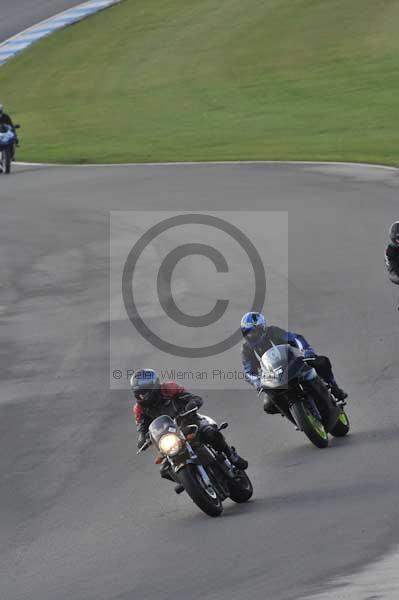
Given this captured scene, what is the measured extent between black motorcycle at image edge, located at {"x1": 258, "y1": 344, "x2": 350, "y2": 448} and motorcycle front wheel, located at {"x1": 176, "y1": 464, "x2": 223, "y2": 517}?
1.90 m

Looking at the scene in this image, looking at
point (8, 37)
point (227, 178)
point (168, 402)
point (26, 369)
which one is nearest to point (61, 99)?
point (8, 37)

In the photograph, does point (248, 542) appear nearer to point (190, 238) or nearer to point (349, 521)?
point (349, 521)

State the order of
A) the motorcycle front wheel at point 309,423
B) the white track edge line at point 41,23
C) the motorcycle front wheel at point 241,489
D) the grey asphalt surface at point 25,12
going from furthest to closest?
the grey asphalt surface at point 25,12, the white track edge line at point 41,23, the motorcycle front wheel at point 309,423, the motorcycle front wheel at point 241,489

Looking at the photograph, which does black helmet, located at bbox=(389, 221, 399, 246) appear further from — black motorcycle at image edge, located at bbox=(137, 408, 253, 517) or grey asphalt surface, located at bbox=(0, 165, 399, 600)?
black motorcycle at image edge, located at bbox=(137, 408, 253, 517)

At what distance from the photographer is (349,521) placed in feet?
34.8

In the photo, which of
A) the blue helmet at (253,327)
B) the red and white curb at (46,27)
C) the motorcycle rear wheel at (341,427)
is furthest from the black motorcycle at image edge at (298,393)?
the red and white curb at (46,27)

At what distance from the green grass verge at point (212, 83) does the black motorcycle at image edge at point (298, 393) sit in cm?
2330

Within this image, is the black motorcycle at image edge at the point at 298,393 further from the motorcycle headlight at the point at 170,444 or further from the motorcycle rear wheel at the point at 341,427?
the motorcycle headlight at the point at 170,444

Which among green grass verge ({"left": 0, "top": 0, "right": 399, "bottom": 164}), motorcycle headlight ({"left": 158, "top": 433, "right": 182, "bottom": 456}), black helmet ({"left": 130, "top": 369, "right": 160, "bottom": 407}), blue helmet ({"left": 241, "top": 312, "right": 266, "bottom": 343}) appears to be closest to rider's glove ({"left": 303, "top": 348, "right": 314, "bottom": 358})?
blue helmet ({"left": 241, "top": 312, "right": 266, "bottom": 343})

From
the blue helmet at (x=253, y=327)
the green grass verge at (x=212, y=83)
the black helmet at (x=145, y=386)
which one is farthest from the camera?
the green grass verge at (x=212, y=83)

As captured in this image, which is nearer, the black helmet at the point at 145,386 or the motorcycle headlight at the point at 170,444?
the motorcycle headlight at the point at 170,444

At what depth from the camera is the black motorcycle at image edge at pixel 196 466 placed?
11.2 metres

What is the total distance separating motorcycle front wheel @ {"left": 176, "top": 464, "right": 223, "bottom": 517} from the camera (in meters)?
11.2

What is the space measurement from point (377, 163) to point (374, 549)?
2510 cm
